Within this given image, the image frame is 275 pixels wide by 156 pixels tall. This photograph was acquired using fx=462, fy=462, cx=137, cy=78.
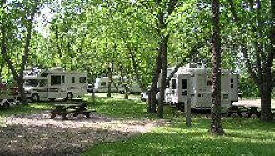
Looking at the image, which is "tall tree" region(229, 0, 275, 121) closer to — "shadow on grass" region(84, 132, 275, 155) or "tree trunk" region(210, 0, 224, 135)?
"tree trunk" region(210, 0, 224, 135)

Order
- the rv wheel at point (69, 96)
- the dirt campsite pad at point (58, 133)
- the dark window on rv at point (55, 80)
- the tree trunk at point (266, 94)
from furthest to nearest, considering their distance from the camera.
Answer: the rv wheel at point (69, 96), the dark window on rv at point (55, 80), the tree trunk at point (266, 94), the dirt campsite pad at point (58, 133)

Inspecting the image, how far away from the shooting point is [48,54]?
55.9 meters

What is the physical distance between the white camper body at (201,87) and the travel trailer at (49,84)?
42.5 feet

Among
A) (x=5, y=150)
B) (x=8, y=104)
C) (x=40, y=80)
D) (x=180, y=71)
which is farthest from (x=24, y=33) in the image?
(x=5, y=150)

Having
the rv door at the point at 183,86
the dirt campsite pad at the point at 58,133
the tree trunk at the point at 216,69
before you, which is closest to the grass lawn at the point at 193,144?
the tree trunk at the point at 216,69

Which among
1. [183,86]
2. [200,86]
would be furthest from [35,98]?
[200,86]

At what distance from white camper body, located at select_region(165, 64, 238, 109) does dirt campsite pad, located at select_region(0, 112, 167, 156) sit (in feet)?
18.9

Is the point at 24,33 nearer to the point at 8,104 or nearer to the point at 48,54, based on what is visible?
the point at 8,104

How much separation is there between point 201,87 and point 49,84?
1541cm

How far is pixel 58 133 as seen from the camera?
17469 mm

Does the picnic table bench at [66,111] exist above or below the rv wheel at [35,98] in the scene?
below

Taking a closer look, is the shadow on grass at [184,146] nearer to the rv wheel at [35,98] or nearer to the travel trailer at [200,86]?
the travel trailer at [200,86]

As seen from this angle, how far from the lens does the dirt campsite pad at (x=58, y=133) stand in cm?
1350

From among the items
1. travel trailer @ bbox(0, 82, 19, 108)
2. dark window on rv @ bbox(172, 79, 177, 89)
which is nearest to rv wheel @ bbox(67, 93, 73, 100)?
travel trailer @ bbox(0, 82, 19, 108)
